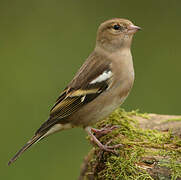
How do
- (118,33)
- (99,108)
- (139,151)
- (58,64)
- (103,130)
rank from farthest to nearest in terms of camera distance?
(58,64) → (118,33) → (103,130) → (99,108) → (139,151)

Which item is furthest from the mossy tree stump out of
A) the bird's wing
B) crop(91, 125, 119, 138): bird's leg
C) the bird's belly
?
the bird's wing

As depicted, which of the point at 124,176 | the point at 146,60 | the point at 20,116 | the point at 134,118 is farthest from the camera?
the point at 146,60

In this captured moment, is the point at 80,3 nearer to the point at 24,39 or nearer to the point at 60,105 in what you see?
the point at 24,39

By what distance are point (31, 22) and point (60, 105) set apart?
6.06 meters

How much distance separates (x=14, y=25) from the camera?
1127 cm

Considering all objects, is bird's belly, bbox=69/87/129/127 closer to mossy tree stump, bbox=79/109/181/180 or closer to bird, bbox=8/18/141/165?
bird, bbox=8/18/141/165

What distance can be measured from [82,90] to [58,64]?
445 cm

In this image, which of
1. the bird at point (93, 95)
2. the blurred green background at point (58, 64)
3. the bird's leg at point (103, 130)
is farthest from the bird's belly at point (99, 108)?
the blurred green background at point (58, 64)

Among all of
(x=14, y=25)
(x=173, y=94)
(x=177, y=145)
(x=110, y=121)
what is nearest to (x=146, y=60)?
(x=173, y=94)

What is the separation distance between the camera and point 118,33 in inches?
230

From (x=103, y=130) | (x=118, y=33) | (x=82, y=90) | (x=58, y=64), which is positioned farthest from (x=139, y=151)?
(x=58, y=64)

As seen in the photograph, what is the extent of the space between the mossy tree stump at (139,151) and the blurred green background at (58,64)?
207 cm

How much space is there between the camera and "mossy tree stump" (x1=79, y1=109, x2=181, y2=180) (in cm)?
461

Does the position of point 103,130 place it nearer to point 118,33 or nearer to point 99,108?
point 99,108
